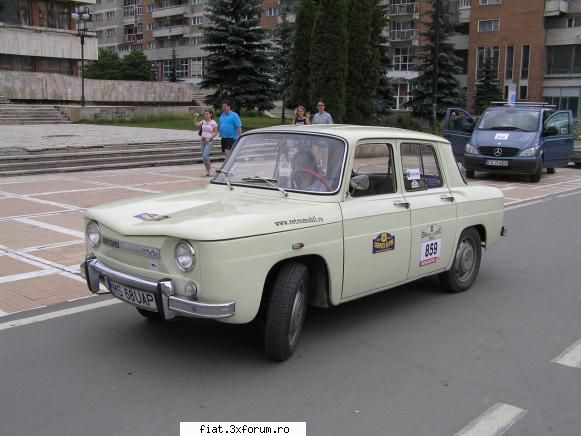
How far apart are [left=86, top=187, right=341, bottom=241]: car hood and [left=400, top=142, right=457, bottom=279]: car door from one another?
3.76 feet

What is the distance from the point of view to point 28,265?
764 centimetres

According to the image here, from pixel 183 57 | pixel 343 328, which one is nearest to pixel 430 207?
pixel 343 328

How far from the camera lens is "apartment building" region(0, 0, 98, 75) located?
162ft

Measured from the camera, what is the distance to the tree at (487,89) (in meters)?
53.1

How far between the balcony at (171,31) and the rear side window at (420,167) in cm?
8194

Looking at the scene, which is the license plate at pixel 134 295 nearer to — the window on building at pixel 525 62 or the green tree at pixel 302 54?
the green tree at pixel 302 54

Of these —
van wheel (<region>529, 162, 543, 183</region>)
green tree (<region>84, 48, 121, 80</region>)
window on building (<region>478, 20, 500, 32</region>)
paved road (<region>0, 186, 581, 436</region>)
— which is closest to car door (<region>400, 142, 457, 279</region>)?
A: paved road (<region>0, 186, 581, 436</region>)

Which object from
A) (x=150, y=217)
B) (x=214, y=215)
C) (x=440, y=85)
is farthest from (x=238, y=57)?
(x=214, y=215)

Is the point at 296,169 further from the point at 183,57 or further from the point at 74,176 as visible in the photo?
the point at 183,57

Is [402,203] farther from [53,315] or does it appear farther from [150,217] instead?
[53,315]

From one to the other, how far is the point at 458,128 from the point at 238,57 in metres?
17.0

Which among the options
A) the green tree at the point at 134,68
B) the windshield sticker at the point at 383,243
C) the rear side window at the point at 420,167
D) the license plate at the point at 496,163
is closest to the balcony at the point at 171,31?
the green tree at the point at 134,68

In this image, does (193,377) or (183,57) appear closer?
(193,377)

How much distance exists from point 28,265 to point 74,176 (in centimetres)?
1006
